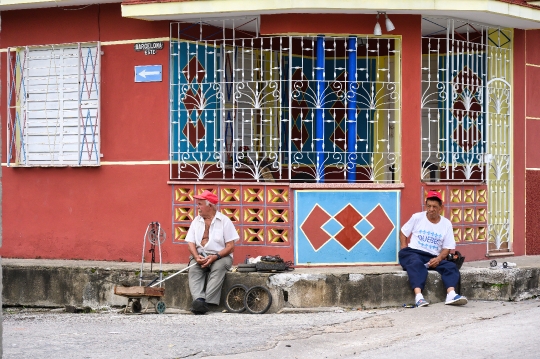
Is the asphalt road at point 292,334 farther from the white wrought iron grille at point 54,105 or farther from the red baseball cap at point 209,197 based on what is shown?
the white wrought iron grille at point 54,105

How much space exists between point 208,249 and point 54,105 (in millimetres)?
3334

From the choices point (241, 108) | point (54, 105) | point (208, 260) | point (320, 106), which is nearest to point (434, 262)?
point (320, 106)

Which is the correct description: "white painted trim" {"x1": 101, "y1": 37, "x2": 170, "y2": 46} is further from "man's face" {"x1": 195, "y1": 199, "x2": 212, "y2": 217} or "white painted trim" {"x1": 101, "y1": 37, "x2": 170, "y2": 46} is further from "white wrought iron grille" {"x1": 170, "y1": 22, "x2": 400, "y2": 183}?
"man's face" {"x1": 195, "y1": 199, "x2": 212, "y2": 217}

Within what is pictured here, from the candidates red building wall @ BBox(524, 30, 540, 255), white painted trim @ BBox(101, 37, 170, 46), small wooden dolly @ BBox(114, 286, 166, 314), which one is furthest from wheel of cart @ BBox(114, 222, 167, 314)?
red building wall @ BBox(524, 30, 540, 255)

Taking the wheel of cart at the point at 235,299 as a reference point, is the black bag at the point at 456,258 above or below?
above

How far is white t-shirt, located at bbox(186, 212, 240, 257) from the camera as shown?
437 inches

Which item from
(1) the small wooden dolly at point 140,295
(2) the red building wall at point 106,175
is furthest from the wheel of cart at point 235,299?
(2) the red building wall at point 106,175

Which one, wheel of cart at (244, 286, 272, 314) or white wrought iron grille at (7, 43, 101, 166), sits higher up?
white wrought iron grille at (7, 43, 101, 166)

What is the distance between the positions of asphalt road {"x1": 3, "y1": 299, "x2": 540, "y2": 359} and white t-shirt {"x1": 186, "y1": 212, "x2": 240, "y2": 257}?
791 mm

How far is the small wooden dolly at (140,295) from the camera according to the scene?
10656mm

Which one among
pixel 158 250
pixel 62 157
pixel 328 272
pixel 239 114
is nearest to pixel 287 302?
pixel 328 272

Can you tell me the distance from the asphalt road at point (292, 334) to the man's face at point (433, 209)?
40.5 inches

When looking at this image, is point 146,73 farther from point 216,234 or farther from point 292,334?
point 292,334

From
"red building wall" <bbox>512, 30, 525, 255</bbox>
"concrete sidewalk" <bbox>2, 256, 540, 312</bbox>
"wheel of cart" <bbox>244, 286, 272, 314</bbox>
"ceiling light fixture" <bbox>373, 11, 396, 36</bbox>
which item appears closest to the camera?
"wheel of cart" <bbox>244, 286, 272, 314</bbox>
